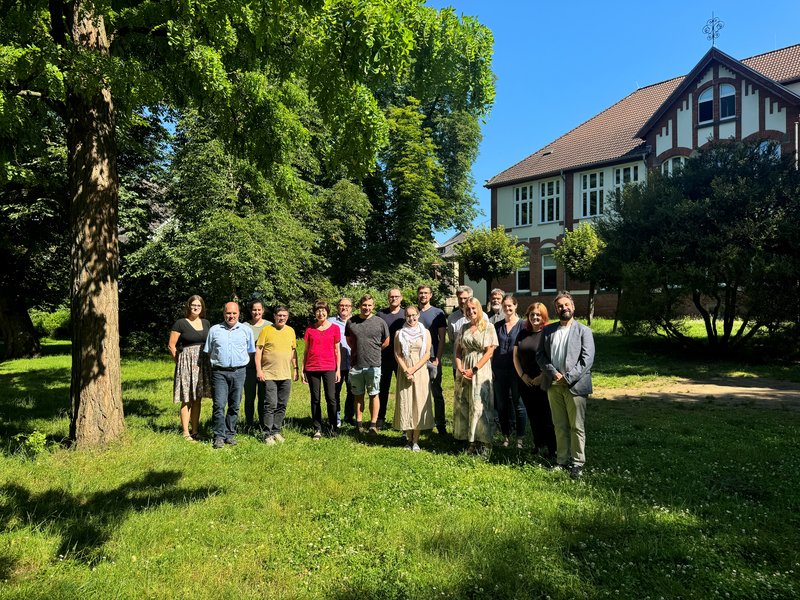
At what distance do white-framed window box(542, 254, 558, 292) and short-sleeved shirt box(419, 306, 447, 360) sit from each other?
2780cm

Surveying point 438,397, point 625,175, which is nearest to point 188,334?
point 438,397

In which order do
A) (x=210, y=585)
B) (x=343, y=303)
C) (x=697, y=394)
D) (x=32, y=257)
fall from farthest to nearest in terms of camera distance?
(x=32, y=257) → (x=697, y=394) → (x=343, y=303) → (x=210, y=585)

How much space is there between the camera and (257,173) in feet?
28.2

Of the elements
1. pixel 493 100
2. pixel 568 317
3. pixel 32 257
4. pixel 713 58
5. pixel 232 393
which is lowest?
pixel 232 393

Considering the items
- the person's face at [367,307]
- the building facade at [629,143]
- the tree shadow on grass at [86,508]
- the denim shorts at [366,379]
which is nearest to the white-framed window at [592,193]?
the building facade at [629,143]

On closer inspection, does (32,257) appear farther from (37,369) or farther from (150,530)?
(150,530)

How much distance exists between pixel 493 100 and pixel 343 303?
137 inches

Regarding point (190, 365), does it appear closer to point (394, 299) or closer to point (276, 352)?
point (276, 352)

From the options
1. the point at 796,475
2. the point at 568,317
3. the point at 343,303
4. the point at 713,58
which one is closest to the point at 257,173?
the point at 343,303

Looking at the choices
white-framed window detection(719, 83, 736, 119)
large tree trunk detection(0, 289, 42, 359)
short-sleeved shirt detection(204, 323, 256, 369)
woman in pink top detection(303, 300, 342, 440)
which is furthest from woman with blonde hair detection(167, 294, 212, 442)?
white-framed window detection(719, 83, 736, 119)

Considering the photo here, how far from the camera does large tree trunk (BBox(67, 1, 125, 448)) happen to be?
20.4 ft

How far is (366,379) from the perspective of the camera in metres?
7.59

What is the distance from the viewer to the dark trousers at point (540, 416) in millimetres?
6261

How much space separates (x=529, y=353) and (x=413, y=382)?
139 centimetres
